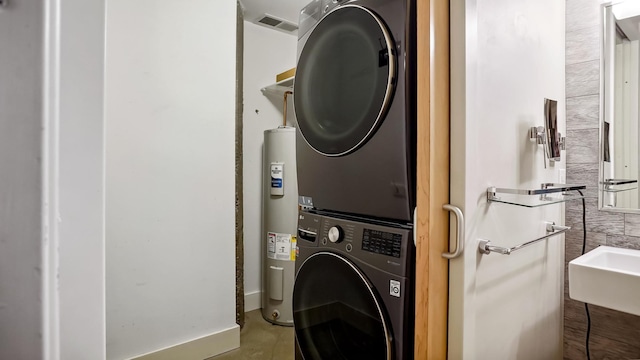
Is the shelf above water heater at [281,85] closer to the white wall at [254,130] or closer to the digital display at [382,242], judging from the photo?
the white wall at [254,130]

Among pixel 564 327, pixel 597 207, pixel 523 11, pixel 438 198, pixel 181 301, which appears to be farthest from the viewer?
pixel 181 301

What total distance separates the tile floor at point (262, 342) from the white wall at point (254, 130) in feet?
1.21

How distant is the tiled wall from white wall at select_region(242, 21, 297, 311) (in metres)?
2.34

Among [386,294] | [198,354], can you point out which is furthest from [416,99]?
[198,354]

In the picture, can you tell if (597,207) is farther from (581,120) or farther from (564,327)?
(564,327)

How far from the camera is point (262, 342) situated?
231cm

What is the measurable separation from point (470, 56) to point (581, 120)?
48.0 inches

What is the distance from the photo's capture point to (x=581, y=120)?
175 centimetres

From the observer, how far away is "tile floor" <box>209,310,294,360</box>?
212 cm

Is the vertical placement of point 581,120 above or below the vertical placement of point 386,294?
above

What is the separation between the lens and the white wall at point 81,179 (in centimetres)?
39

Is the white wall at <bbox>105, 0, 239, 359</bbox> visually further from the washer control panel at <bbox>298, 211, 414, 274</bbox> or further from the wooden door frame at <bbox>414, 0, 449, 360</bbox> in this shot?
the wooden door frame at <bbox>414, 0, 449, 360</bbox>

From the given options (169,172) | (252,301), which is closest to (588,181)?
(169,172)

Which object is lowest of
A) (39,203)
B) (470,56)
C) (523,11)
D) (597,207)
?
(597,207)
